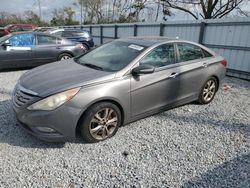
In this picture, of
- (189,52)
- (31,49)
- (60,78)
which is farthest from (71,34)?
(60,78)

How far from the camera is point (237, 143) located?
369cm

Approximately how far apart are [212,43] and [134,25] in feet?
18.4

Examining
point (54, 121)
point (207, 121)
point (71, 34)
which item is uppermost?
point (71, 34)

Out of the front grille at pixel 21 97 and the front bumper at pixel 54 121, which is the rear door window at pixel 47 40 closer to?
the front grille at pixel 21 97

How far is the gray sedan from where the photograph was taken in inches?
123

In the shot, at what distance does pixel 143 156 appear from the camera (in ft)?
10.6

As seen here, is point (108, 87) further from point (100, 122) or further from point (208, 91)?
point (208, 91)

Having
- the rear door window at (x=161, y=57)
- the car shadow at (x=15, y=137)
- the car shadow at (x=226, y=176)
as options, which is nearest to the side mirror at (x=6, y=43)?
the car shadow at (x=15, y=137)

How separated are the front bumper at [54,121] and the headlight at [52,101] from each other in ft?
0.17

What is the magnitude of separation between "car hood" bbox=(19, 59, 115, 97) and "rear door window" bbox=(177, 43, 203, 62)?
5.44ft

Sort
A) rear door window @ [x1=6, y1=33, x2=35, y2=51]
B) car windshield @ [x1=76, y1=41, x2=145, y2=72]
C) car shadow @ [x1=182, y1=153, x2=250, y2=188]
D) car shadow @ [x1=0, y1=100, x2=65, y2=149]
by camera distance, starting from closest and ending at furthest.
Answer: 1. car shadow @ [x1=182, y1=153, x2=250, y2=188]
2. car shadow @ [x1=0, y1=100, x2=65, y2=149]
3. car windshield @ [x1=76, y1=41, x2=145, y2=72]
4. rear door window @ [x1=6, y1=33, x2=35, y2=51]

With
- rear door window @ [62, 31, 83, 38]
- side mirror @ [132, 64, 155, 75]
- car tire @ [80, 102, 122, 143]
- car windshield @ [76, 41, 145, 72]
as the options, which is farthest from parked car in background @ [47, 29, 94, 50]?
car tire @ [80, 102, 122, 143]

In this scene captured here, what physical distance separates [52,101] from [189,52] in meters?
2.85

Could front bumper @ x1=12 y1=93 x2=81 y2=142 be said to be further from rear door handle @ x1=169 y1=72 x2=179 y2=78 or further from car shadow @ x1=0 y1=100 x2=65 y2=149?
rear door handle @ x1=169 y1=72 x2=179 y2=78
